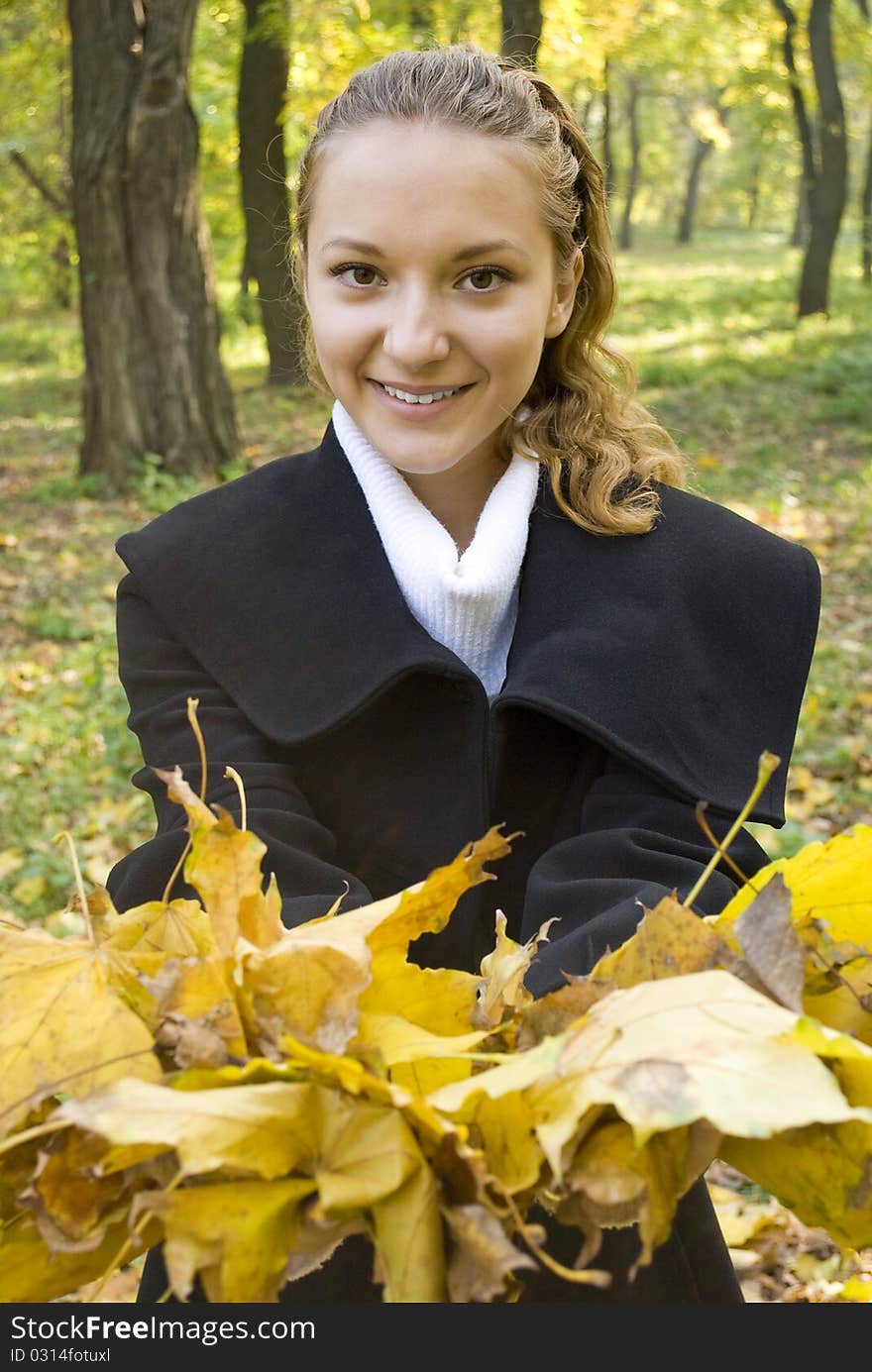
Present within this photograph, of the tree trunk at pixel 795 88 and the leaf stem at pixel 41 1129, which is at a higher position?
the leaf stem at pixel 41 1129

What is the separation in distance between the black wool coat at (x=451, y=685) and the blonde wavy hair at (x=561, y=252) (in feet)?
0.19

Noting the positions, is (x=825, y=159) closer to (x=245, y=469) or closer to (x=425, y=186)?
(x=245, y=469)

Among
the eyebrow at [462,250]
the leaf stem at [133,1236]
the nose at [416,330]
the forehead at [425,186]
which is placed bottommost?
the leaf stem at [133,1236]

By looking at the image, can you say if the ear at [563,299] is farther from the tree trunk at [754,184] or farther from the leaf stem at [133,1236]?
the tree trunk at [754,184]

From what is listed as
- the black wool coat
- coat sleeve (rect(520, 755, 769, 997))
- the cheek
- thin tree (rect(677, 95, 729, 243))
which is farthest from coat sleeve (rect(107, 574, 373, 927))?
thin tree (rect(677, 95, 729, 243))

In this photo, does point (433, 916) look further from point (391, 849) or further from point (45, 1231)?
point (391, 849)

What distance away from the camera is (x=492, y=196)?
1745 mm

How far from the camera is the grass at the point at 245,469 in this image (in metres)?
4.77

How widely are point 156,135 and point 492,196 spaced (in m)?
7.07

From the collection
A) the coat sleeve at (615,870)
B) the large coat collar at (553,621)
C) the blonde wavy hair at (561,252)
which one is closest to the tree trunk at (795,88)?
the blonde wavy hair at (561,252)

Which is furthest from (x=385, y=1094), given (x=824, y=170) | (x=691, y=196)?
(x=691, y=196)

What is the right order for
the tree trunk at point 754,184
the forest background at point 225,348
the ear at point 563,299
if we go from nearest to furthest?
1. the ear at point 563,299
2. the forest background at point 225,348
3. the tree trunk at point 754,184

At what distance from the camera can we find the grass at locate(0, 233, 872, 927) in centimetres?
477

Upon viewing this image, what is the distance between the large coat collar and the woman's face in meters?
0.20
